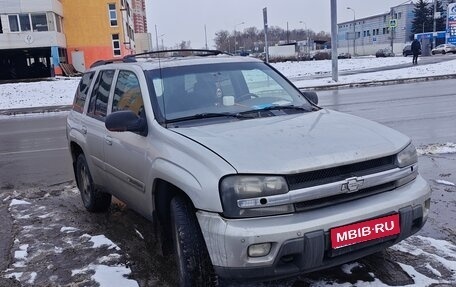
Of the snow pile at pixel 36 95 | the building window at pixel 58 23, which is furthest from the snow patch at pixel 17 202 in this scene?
the building window at pixel 58 23

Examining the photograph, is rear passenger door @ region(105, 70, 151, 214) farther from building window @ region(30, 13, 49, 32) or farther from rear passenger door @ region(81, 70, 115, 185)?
building window @ region(30, 13, 49, 32)

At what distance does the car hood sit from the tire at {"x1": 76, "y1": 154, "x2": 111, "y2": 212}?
2263 mm

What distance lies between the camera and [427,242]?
4.24 meters

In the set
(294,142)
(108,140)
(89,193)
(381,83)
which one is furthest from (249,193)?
(381,83)

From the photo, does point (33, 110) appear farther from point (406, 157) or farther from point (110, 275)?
point (406, 157)

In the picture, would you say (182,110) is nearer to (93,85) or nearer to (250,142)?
(250,142)

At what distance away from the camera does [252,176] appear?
2912mm

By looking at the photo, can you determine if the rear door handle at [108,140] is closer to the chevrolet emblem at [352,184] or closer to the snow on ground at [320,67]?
the chevrolet emblem at [352,184]

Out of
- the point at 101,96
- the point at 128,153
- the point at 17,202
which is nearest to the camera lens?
the point at 128,153

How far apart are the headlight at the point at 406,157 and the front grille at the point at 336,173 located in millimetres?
119

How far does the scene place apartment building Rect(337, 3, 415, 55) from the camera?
91.8 m

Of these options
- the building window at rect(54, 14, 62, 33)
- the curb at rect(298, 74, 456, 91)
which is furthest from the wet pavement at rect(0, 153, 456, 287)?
the building window at rect(54, 14, 62, 33)

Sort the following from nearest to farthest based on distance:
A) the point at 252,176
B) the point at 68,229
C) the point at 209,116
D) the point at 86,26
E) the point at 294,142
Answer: the point at 252,176 → the point at 294,142 → the point at 209,116 → the point at 68,229 → the point at 86,26

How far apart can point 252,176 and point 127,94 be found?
6.56 feet
